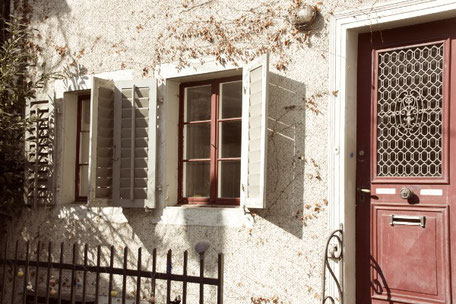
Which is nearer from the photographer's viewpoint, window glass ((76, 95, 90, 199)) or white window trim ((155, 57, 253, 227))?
white window trim ((155, 57, 253, 227))

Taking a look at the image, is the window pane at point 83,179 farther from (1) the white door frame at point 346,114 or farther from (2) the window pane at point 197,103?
(1) the white door frame at point 346,114

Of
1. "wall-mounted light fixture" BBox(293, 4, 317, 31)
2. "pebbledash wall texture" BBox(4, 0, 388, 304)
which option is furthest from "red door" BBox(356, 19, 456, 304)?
"wall-mounted light fixture" BBox(293, 4, 317, 31)

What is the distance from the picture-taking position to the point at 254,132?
5.52 m

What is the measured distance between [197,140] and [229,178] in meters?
0.60

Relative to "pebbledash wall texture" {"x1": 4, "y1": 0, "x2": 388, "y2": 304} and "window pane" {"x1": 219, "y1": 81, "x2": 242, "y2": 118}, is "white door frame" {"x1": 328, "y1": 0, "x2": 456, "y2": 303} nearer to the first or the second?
"pebbledash wall texture" {"x1": 4, "y1": 0, "x2": 388, "y2": 304}

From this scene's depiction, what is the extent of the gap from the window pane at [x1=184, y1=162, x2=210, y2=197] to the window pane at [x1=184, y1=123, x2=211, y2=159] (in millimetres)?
110

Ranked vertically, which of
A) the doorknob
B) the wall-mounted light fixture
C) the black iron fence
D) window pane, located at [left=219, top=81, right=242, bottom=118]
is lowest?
the black iron fence

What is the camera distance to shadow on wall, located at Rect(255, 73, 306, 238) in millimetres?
5469

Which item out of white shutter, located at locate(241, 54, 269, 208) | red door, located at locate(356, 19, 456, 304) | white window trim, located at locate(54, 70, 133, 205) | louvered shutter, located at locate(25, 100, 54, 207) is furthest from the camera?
louvered shutter, located at locate(25, 100, 54, 207)

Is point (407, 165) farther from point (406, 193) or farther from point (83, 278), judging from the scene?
point (83, 278)

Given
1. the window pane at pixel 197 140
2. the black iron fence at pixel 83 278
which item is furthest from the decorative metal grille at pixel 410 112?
the window pane at pixel 197 140

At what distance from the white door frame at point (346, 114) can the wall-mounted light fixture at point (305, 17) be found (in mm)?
207

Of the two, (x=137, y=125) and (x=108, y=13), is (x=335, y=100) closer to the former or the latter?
(x=137, y=125)

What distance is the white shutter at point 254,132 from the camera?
5.32 metres
